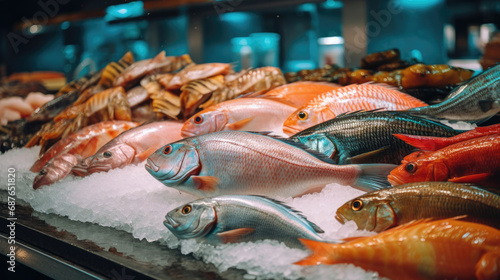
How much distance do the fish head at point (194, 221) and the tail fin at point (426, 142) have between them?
616 mm

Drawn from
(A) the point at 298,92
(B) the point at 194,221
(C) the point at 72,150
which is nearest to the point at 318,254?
(B) the point at 194,221

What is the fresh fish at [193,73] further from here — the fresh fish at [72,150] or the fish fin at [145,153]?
the fish fin at [145,153]

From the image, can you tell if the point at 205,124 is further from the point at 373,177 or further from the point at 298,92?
the point at 373,177

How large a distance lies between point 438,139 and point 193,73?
1.68 metres

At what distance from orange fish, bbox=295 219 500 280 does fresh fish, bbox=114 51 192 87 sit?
7.13 feet

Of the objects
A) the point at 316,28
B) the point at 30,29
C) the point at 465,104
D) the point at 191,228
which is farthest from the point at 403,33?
the point at 30,29

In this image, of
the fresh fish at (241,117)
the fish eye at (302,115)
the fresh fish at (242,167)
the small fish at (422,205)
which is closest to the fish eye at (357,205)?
the small fish at (422,205)

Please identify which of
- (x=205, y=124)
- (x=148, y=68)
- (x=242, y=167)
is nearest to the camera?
(x=242, y=167)

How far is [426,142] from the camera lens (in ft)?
4.01

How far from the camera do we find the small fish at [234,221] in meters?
1.07

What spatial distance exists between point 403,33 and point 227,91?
325 centimetres

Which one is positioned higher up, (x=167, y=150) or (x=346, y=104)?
(x=346, y=104)

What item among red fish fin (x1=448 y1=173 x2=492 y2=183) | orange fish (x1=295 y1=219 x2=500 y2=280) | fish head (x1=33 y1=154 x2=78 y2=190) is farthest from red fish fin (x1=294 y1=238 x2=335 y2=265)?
fish head (x1=33 y1=154 x2=78 y2=190)

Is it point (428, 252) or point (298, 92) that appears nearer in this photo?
point (428, 252)
